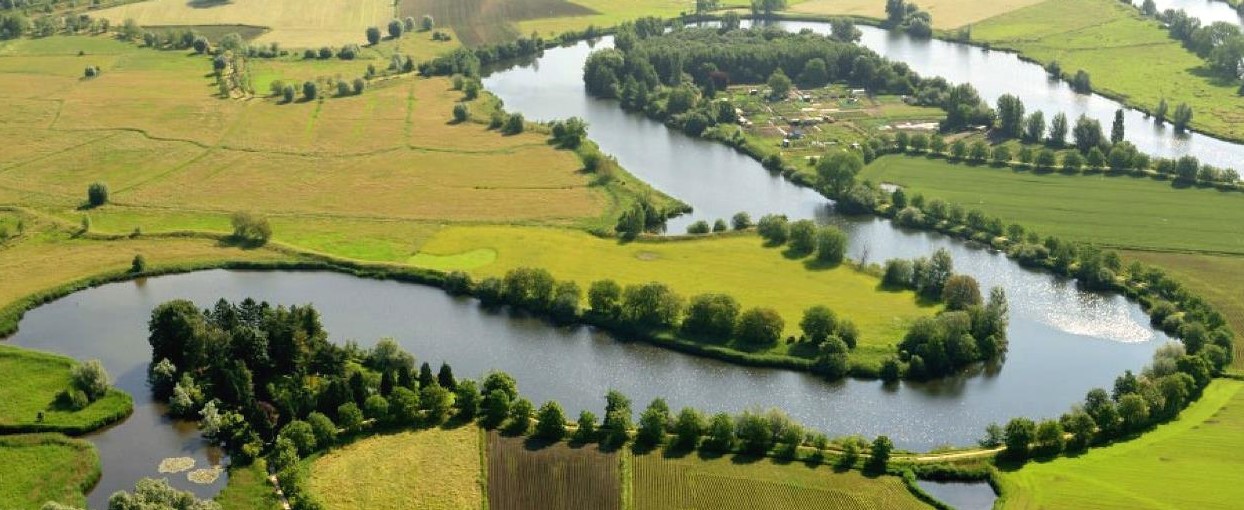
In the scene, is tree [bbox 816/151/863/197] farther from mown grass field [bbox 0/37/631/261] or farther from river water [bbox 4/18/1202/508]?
mown grass field [bbox 0/37/631/261]

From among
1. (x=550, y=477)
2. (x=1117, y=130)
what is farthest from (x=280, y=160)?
(x=1117, y=130)

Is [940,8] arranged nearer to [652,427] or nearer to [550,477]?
[652,427]

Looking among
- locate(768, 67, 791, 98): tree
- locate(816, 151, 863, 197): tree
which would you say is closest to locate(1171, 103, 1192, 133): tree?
locate(768, 67, 791, 98): tree

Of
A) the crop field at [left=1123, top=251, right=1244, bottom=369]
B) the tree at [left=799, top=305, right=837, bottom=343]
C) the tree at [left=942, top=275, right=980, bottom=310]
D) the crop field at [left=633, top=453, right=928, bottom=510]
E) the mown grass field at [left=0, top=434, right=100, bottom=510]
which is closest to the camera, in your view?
the mown grass field at [left=0, top=434, right=100, bottom=510]

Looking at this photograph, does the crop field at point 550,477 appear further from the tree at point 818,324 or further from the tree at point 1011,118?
the tree at point 1011,118

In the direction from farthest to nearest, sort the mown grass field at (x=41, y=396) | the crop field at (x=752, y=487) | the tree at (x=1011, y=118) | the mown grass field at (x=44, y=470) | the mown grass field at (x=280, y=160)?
1. the tree at (x=1011, y=118)
2. the mown grass field at (x=280, y=160)
3. the mown grass field at (x=41, y=396)
4. the crop field at (x=752, y=487)
5. the mown grass field at (x=44, y=470)

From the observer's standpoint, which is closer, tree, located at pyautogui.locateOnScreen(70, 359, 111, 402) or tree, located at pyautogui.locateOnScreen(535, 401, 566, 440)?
tree, located at pyautogui.locateOnScreen(535, 401, 566, 440)

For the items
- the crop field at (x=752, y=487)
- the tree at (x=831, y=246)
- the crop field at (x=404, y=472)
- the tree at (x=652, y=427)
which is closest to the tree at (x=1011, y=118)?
the tree at (x=831, y=246)

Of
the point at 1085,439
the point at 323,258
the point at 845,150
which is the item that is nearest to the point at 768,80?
the point at 845,150
